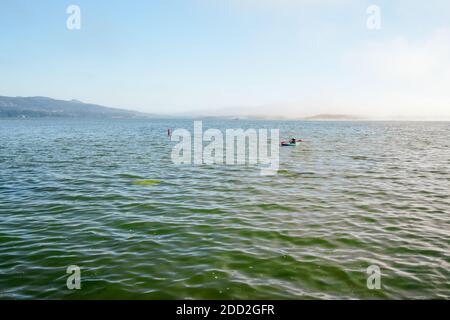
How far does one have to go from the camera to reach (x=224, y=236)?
16.8 meters

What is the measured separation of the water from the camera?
1199 cm

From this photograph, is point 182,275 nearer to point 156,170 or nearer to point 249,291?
point 249,291

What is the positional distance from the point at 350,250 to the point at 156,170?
24778 mm

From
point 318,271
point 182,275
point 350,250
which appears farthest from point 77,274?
point 350,250

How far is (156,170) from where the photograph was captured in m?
36.1

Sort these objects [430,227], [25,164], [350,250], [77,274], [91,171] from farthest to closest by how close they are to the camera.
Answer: [25,164], [91,171], [430,227], [350,250], [77,274]

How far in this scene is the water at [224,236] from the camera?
12.0 meters

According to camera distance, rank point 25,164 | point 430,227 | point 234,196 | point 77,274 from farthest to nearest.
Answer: point 25,164, point 234,196, point 430,227, point 77,274

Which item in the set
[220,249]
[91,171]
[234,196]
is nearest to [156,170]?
[91,171]

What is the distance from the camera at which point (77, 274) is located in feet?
41.7
